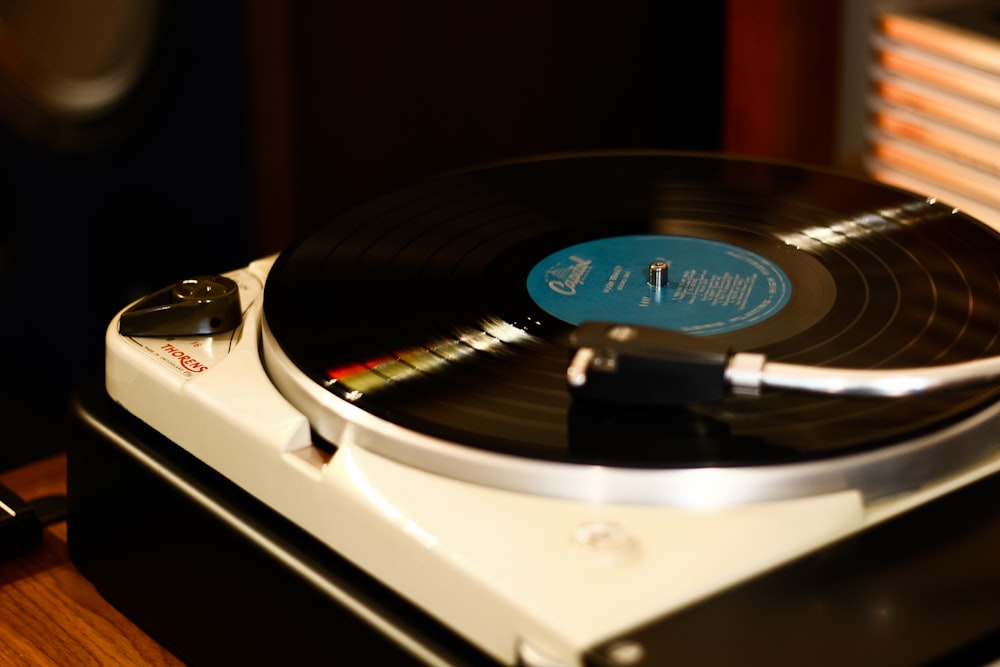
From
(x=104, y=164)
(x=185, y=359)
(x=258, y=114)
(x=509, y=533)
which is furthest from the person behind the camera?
(x=104, y=164)

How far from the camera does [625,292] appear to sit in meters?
0.77

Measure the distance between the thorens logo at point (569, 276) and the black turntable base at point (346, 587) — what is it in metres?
0.22

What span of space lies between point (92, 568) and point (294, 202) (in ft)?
3.53

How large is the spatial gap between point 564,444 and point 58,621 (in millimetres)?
322

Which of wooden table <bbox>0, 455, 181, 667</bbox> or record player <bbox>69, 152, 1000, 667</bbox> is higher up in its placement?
record player <bbox>69, 152, 1000, 667</bbox>

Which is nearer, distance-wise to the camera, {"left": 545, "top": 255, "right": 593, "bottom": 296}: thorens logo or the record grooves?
the record grooves

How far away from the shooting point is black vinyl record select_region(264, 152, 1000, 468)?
62 cm

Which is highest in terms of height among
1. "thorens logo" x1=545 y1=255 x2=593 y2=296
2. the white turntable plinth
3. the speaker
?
"thorens logo" x1=545 y1=255 x2=593 y2=296

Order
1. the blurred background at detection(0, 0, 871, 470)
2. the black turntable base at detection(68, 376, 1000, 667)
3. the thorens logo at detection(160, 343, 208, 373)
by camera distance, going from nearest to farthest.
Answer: the black turntable base at detection(68, 376, 1000, 667) → the thorens logo at detection(160, 343, 208, 373) → the blurred background at detection(0, 0, 871, 470)

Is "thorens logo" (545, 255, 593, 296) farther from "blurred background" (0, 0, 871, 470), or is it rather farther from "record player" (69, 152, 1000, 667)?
"blurred background" (0, 0, 871, 470)

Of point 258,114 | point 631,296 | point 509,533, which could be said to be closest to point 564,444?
point 509,533

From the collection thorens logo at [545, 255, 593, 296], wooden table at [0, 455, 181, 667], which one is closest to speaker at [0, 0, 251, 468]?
wooden table at [0, 455, 181, 667]

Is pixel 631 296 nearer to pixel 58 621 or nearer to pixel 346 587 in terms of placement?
pixel 346 587

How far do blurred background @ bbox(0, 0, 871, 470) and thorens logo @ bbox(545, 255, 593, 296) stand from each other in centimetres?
89
